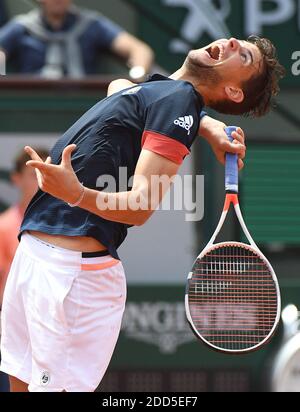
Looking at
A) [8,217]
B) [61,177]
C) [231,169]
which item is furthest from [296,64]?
[61,177]

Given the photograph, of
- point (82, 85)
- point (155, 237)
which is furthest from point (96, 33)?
point (155, 237)

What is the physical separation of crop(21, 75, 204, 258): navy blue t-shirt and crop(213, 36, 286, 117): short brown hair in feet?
0.74

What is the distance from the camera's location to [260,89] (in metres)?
3.99

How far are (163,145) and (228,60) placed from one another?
496mm

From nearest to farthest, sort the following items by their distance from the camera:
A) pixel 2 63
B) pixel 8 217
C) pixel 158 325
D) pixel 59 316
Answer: pixel 59 316
pixel 8 217
pixel 158 325
pixel 2 63

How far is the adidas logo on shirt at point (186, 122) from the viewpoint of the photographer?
3578 mm

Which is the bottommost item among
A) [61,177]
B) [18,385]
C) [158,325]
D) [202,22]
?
[158,325]

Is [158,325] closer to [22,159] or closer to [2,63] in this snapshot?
[22,159]

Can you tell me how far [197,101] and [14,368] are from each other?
1086 mm

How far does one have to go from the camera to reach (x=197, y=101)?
12.3ft

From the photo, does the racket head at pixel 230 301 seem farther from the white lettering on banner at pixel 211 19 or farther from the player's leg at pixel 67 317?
the white lettering on banner at pixel 211 19

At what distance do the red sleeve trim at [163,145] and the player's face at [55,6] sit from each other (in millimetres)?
3667

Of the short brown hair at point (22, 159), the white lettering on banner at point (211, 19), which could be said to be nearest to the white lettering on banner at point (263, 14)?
the white lettering on banner at point (211, 19)

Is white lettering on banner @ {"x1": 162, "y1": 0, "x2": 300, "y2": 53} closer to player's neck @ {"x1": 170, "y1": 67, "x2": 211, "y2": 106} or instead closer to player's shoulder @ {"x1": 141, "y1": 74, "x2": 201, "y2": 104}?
player's neck @ {"x1": 170, "y1": 67, "x2": 211, "y2": 106}
